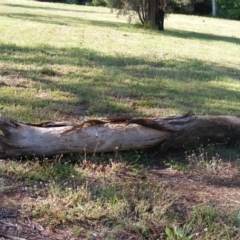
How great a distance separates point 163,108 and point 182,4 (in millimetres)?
15153

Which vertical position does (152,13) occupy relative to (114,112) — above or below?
above

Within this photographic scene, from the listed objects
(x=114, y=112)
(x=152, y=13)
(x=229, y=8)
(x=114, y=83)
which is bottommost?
(x=114, y=112)

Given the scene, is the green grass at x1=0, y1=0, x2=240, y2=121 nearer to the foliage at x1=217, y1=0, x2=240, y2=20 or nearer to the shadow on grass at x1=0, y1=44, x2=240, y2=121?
the shadow on grass at x1=0, y1=44, x2=240, y2=121

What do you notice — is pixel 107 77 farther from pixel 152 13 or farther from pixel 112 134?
pixel 152 13

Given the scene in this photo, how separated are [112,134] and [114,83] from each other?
3.90m

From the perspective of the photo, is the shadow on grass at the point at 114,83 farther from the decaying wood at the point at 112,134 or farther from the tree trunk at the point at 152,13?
the tree trunk at the point at 152,13

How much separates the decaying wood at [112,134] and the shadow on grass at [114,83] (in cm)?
153

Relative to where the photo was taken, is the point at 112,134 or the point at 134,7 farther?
the point at 134,7

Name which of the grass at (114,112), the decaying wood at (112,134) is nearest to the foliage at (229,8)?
the grass at (114,112)

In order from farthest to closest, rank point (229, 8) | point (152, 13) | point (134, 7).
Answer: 1. point (229, 8)
2. point (152, 13)
3. point (134, 7)

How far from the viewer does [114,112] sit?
703 centimetres

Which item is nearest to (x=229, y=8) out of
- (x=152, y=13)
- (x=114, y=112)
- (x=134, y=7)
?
(x=152, y=13)

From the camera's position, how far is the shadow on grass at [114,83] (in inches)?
287

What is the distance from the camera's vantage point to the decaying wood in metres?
4.77
